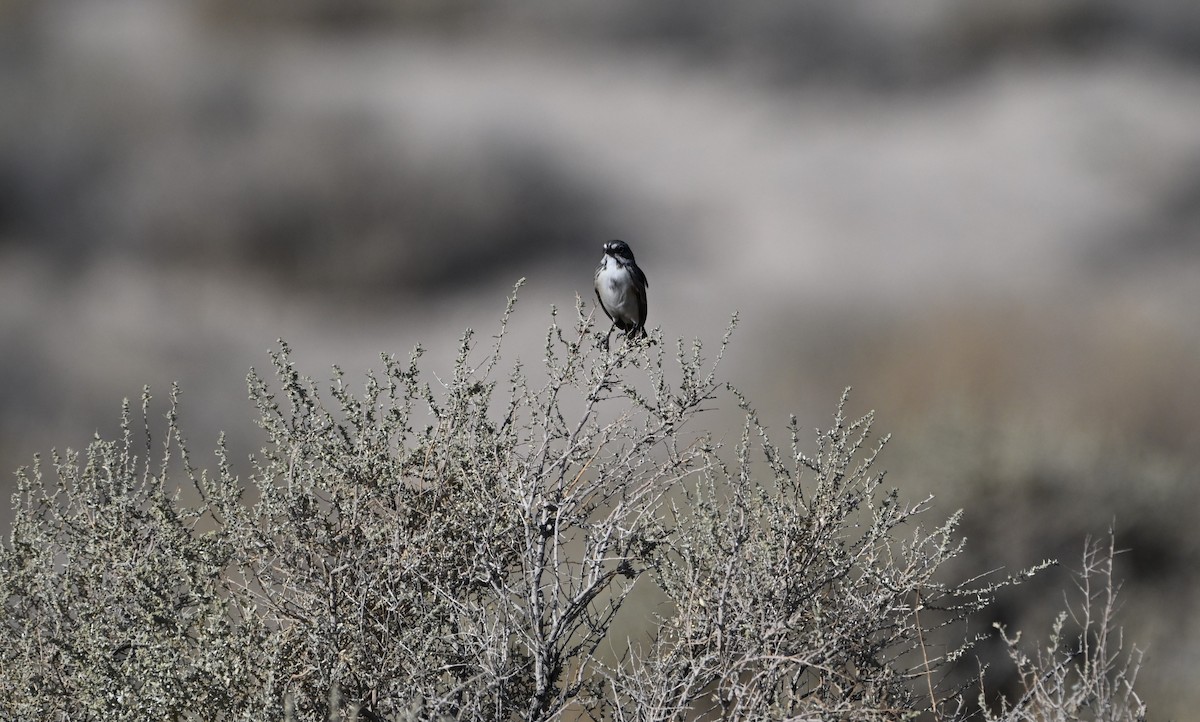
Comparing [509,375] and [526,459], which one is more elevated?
[509,375]

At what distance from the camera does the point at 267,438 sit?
3797 millimetres

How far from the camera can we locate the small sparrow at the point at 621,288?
6160mm

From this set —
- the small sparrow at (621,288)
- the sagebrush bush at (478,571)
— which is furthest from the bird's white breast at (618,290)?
the sagebrush bush at (478,571)

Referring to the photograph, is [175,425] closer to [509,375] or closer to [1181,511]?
[509,375]

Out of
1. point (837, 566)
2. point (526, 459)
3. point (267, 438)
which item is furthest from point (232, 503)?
point (837, 566)

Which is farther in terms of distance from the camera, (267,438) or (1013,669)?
(1013,669)

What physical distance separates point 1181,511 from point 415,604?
31.7 feet

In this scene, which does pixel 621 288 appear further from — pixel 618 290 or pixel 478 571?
pixel 478 571

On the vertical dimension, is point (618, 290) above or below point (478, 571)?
above

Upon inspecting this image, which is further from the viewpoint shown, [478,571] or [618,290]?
[618,290]

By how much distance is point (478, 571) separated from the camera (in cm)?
359

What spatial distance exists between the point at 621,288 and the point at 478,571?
2787 millimetres

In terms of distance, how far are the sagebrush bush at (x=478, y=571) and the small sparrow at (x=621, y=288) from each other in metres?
2.23

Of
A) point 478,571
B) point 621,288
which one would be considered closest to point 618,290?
point 621,288
